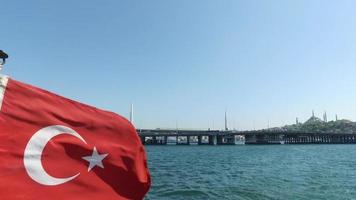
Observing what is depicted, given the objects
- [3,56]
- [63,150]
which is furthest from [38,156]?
[3,56]

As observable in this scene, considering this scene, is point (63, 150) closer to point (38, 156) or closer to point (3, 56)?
point (38, 156)

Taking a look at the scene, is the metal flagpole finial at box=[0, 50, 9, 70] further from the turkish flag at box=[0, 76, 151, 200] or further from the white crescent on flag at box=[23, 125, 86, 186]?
the white crescent on flag at box=[23, 125, 86, 186]

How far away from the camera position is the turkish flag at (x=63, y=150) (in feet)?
12.6

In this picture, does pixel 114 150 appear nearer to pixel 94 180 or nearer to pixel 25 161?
pixel 94 180

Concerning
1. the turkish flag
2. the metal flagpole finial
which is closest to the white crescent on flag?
the turkish flag

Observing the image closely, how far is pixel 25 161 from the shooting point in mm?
3896

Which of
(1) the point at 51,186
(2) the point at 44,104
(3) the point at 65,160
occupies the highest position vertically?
(2) the point at 44,104

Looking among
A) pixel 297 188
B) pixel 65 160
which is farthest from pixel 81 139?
pixel 297 188

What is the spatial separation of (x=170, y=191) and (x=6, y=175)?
2148cm

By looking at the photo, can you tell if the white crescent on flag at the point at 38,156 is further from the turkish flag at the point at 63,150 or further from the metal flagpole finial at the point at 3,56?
the metal flagpole finial at the point at 3,56

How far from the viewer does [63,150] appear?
14.1 feet

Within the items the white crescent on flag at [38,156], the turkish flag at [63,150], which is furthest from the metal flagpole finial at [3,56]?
the white crescent on flag at [38,156]

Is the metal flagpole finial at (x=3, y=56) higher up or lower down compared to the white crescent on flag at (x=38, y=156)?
higher up

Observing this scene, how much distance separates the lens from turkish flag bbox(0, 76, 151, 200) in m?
3.83
